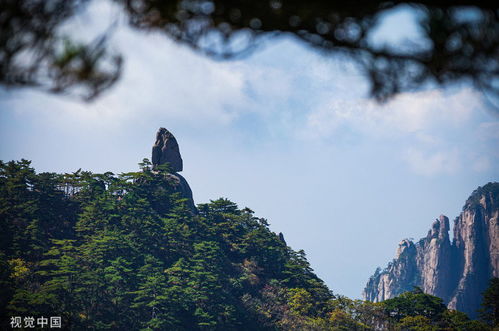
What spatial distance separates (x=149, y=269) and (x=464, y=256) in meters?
48.9

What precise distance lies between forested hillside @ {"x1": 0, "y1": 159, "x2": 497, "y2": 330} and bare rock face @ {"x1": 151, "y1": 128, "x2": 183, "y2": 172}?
2425 millimetres

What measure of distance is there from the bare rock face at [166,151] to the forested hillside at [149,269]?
2425mm

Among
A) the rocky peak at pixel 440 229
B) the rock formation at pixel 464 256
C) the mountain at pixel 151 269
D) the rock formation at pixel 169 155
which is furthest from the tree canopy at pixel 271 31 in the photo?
the rocky peak at pixel 440 229

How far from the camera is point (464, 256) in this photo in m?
55.8

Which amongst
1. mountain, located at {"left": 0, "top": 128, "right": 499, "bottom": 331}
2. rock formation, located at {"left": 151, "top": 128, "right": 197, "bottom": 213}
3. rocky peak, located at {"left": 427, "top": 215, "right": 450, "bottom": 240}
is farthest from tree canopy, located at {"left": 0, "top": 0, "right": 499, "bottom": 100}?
rocky peak, located at {"left": 427, "top": 215, "right": 450, "bottom": 240}

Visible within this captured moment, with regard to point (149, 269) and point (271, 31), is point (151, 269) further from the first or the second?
point (271, 31)

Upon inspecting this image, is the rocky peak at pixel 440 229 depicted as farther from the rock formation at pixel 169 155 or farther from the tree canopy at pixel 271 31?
the tree canopy at pixel 271 31

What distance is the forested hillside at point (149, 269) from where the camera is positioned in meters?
19.7

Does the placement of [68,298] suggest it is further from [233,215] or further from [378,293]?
[378,293]

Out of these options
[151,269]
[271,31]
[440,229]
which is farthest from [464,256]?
[271,31]

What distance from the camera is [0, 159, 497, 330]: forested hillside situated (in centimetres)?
1973

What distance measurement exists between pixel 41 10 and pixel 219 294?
21.6 m

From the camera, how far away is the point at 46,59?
12.1 ft

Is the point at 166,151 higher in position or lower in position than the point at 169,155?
higher
